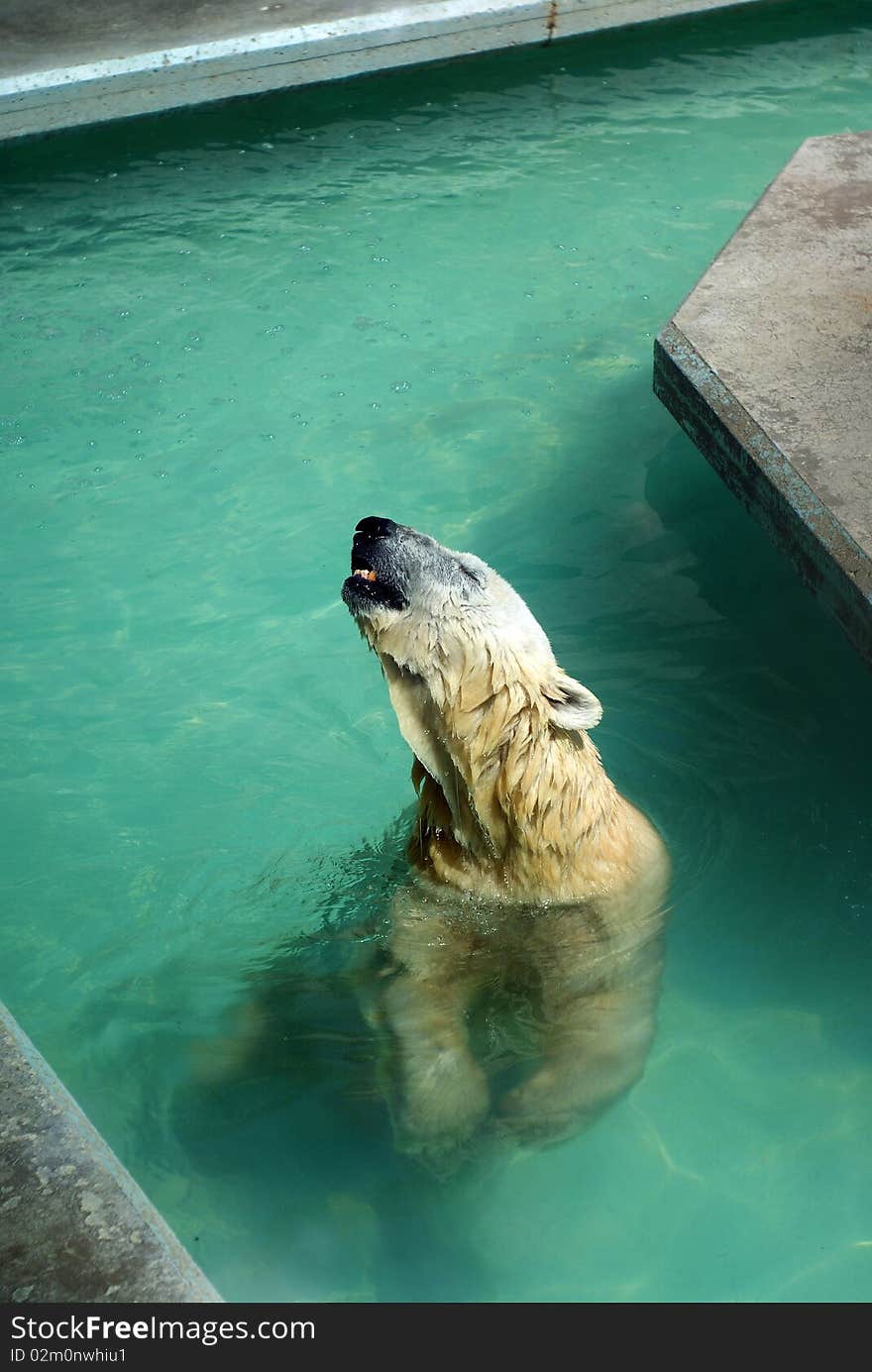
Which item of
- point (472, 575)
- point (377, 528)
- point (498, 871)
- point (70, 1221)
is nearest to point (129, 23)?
point (377, 528)

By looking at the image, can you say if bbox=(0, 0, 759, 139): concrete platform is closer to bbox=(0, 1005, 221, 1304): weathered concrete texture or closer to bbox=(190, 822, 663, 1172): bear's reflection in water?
bbox=(190, 822, 663, 1172): bear's reflection in water

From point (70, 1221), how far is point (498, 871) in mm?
1426

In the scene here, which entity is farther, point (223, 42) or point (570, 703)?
point (223, 42)

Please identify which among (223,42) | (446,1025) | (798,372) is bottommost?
(446,1025)

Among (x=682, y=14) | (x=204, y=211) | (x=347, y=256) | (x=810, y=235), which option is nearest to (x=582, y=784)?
(x=810, y=235)

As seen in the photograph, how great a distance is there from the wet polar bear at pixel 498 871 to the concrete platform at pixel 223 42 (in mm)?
5955

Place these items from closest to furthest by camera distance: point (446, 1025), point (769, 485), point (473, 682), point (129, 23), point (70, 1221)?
point (70, 1221) → point (473, 682) → point (446, 1025) → point (769, 485) → point (129, 23)

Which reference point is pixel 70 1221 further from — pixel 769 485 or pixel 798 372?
pixel 798 372

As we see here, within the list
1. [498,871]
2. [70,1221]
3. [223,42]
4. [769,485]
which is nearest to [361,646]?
[769,485]

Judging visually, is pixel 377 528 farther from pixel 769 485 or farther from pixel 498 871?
pixel 769 485

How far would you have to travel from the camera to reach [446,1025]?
3229 mm

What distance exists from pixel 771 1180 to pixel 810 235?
3.56 metres

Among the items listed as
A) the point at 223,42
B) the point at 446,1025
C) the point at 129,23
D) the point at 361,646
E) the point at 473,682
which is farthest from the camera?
the point at 129,23

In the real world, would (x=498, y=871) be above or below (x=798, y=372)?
below
